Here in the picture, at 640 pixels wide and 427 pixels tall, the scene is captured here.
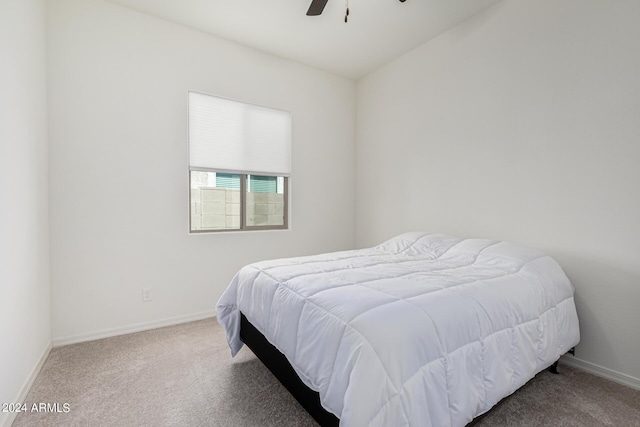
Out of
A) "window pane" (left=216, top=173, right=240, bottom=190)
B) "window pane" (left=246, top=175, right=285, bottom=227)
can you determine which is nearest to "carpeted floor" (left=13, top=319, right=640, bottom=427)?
"window pane" (left=246, top=175, right=285, bottom=227)

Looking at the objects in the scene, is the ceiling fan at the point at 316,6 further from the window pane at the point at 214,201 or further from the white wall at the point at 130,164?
the window pane at the point at 214,201

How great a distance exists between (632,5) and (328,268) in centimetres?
259

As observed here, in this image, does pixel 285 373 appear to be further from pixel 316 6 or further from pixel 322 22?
pixel 322 22

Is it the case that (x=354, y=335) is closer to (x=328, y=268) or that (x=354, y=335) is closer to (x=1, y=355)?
(x=328, y=268)

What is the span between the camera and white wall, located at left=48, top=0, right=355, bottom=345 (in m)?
2.43

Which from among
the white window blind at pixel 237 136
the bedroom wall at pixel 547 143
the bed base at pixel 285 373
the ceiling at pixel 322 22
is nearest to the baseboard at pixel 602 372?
the bedroom wall at pixel 547 143

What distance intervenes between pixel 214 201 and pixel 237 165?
471mm

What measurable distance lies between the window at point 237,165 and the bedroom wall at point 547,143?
5.00 feet

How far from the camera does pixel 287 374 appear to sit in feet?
5.29

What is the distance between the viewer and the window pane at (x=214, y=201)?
3.13m

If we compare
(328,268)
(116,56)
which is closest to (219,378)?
(328,268)

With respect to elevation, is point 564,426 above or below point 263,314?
below

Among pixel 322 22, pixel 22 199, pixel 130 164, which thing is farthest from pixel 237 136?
pixel 22 199

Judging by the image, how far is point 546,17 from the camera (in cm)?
229
